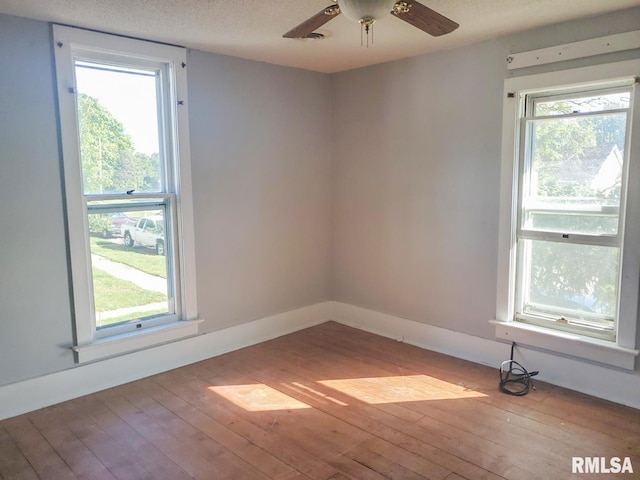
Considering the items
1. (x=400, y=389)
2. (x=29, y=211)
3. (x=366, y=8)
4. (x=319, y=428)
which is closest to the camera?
(x=366, y=8)

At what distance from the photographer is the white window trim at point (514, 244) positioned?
2830 millimetres

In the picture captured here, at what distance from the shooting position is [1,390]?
9.34 ft

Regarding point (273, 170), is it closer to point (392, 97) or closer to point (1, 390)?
point (392, 97)

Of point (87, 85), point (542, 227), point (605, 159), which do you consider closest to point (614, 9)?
point (605, 159)

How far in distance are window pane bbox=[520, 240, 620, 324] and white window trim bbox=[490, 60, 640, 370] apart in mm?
108

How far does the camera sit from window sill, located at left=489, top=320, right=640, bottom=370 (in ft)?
9.65

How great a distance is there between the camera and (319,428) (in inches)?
108

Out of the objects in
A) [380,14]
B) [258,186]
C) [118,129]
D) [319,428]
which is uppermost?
[380,14]

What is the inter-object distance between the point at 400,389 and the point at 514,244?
1292 millimetres

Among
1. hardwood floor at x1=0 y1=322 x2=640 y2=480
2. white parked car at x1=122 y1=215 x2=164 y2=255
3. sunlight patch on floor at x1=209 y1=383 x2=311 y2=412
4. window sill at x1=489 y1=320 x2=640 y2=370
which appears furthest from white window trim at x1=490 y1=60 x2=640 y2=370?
white parked car at x1=122 y1=215 x2=164 y2=255

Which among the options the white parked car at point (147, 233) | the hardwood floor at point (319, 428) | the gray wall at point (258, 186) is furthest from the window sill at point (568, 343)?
the white parked car at point (147, 233)

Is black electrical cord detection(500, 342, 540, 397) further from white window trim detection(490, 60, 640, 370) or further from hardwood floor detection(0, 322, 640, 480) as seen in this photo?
white window trim detection(490, 60, 640, 370)

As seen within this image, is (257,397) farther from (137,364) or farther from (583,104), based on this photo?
(583,104)

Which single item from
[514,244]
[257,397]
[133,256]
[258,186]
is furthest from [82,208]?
[514,244]
